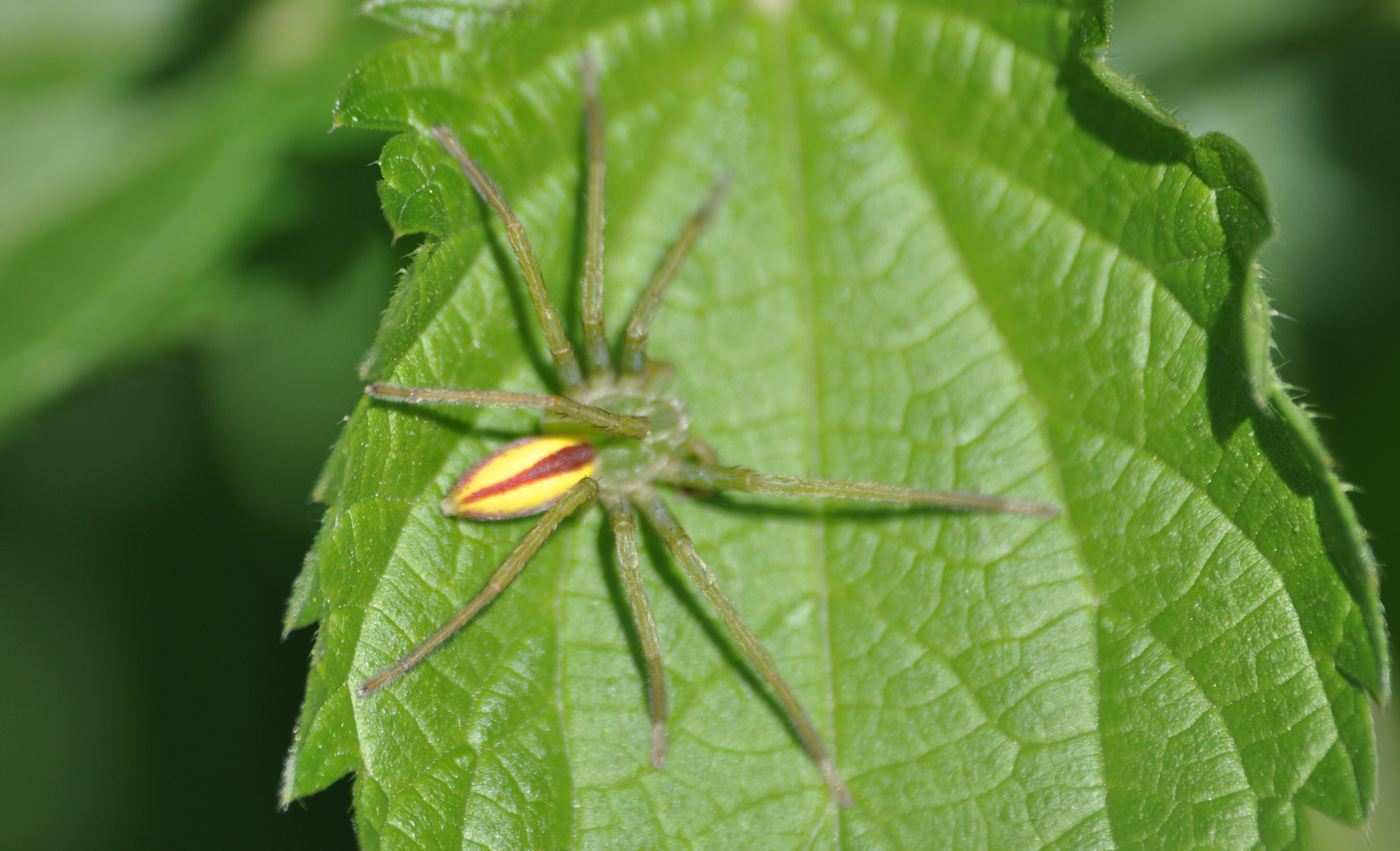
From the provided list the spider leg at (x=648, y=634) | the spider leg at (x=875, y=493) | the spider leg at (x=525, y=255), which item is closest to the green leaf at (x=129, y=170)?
the spider leg at (x=525, y=255)

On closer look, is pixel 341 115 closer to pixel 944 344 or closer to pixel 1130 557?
pixel 944 344

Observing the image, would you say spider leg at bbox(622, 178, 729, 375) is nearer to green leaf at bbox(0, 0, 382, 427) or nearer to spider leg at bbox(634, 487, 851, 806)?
spider leg at bbox(634, 487, 851, 806)

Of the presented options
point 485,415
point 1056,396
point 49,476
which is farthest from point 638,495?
point 49,476

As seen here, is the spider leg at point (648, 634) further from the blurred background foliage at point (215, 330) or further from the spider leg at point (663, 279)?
the blurred background foliage at point (215, 330)

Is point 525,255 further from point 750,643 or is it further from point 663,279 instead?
point 750,643

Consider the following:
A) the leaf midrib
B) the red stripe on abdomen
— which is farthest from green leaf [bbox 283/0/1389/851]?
the red stripe on abdomen

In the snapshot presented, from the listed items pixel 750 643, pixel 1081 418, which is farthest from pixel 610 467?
pixel 1081 418
